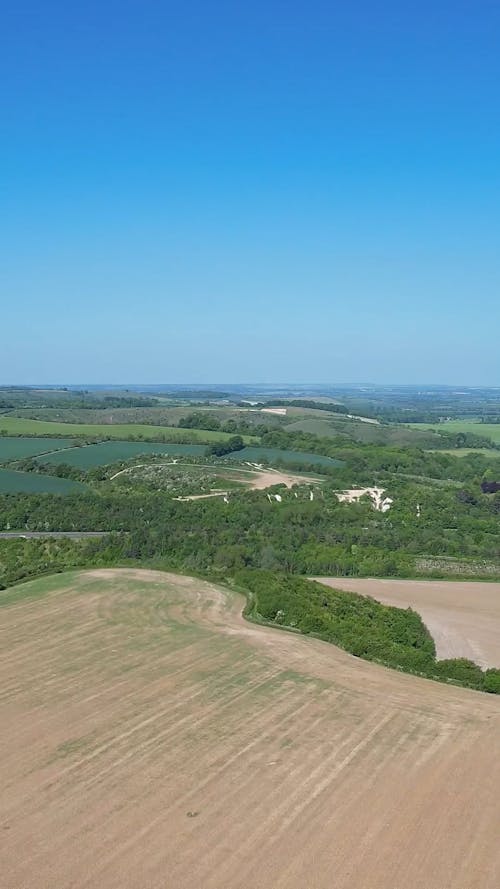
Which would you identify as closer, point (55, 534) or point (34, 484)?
point (55, 534)

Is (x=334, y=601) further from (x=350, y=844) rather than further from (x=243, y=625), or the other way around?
(x=350, y=844)

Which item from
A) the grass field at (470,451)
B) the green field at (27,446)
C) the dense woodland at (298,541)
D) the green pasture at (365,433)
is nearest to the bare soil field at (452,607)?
the dense woodland at (298,541)

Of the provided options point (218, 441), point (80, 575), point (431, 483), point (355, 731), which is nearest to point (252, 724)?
point (355, 731)

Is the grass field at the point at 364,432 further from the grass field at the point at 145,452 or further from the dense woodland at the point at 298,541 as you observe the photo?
the dense woodland at the point at 298,541

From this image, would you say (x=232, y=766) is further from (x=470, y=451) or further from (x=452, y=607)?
(x=470, y=451)

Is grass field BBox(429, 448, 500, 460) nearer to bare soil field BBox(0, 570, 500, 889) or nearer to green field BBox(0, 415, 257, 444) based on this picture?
green field BBox(0, 415, 257, 444)

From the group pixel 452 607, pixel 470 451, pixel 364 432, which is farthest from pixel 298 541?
pixel 364 432

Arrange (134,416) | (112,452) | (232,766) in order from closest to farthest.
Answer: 1. (232,766)
2. (112,452)
3. (134,416)
